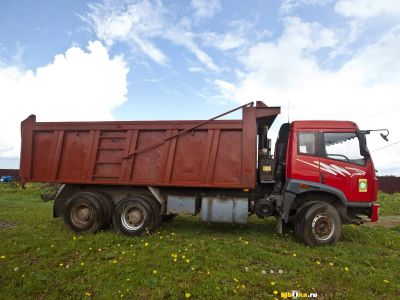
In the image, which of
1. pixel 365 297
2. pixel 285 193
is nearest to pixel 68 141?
pixel 285 193

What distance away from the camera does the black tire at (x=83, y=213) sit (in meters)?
8.28

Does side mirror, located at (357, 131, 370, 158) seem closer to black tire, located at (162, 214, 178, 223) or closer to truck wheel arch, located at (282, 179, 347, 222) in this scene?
truck wheel arch, located at (282, 179, 347, 222)

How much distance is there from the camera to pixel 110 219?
8.64 m

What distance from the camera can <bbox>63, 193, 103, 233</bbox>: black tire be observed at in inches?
326

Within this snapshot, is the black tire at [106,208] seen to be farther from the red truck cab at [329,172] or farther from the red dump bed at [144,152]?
the red truck cab at [329,172]

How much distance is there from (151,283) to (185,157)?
139 inches

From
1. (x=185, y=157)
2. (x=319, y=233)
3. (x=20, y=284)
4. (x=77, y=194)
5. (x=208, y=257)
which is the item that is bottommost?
(x=20, y=284)

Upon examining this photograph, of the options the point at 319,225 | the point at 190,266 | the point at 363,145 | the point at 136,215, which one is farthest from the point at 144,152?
the point at 363,145

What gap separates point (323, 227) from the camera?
24.6ft

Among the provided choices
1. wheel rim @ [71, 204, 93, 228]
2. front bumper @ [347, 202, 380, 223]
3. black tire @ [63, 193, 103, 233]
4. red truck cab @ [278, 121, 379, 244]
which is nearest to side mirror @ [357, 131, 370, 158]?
red truck cab @ [278, 121, 379, 244]

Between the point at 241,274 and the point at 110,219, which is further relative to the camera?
the point at 110,219

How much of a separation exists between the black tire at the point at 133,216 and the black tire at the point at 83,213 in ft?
1.45

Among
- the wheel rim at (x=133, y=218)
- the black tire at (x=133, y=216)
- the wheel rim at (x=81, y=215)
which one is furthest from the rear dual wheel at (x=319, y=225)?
the wheel rim at (x=81, y=215)

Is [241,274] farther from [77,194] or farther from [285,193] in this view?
→ [77,194]
